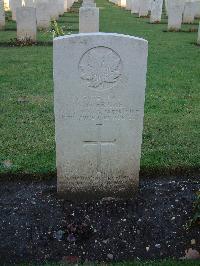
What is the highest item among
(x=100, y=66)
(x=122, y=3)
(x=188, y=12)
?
(x=122, y=3)

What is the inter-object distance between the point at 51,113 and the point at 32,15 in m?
7.54

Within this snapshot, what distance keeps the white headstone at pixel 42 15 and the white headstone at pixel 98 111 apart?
13.0m

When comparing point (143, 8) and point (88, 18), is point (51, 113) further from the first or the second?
point (143, 8)

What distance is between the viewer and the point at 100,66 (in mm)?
3807

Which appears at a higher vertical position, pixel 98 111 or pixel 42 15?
pixel 42 15

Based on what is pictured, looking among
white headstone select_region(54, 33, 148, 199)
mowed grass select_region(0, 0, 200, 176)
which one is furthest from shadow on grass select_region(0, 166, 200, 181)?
white headstone select_region(54, 33, 148, 199)

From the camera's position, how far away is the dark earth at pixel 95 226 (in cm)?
356

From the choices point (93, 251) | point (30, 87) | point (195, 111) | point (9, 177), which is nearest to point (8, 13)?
point (30, 87)

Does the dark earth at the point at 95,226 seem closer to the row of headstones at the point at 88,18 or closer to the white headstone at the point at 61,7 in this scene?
the row of headstones at the point at 88,18

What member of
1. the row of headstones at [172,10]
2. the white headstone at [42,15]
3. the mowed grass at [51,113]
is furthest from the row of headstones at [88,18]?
the row of headstones at [172,10]

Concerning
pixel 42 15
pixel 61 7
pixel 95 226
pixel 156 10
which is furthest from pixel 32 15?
pixel 95 226

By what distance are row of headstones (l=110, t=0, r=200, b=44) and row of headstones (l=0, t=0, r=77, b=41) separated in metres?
4.35

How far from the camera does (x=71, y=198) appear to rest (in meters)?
4.23

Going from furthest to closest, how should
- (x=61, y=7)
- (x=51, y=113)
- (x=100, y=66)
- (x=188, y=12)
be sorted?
1. (x=61, y=7)
2. (x=188, y=12)
3. (x=51, y=113)
4. (x=100, y=66)
